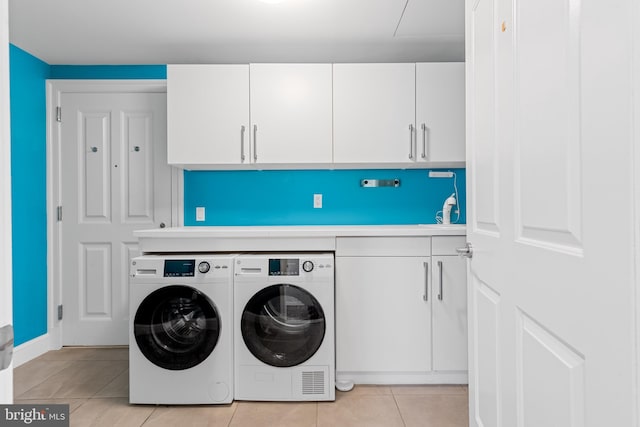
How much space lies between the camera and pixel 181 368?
220 centimetres

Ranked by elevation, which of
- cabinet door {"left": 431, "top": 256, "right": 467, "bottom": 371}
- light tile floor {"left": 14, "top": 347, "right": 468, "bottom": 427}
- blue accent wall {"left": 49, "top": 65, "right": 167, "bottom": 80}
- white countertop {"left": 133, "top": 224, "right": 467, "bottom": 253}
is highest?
blue accent wall {"left": 49, "top": 65, "right": 167, "bottom": 80}

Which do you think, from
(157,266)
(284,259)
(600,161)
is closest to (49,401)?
(157,266)

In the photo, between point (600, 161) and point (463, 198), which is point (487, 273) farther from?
point (463, 198)

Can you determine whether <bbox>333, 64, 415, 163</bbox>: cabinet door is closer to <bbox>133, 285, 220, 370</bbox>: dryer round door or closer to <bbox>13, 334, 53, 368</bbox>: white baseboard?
<bbox>133, 285, 220, 370</bbox>: dryer round door

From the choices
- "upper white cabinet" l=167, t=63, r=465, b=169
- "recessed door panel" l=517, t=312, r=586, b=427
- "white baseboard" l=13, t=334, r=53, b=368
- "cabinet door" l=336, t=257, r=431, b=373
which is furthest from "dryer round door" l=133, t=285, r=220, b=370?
"recessed door panel" l=517, t=312, r=586, b=427

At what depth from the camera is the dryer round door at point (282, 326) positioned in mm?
2225

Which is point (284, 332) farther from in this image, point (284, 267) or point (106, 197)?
point (106, 197)

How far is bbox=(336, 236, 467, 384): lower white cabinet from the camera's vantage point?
2449 mm

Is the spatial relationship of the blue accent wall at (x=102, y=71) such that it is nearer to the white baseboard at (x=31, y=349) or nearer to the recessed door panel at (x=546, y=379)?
the white baseboard at (x=31, y=349)

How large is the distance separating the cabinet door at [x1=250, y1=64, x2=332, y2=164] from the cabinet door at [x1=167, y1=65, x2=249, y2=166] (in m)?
0.09

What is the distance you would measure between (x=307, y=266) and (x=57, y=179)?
88.9 inches

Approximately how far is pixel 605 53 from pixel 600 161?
161 mm

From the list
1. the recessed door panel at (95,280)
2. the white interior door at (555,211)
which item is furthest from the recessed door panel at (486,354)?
the recessed door panel at (95,280)

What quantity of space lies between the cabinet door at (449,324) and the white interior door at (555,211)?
1132 mm
